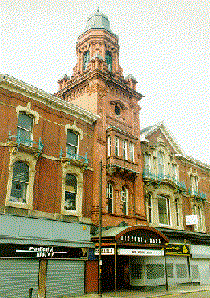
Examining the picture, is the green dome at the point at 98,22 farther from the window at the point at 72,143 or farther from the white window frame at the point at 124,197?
the white window frame at the point at 124,197

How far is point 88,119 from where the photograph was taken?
24500mm

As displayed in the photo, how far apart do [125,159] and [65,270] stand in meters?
10.6

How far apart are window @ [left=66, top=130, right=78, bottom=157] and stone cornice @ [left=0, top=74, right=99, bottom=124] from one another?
5.06ft

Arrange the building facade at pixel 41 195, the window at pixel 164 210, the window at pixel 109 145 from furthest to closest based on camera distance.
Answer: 1. the window at pixel 164 210
2. the window at pixel 109 145
3. the building facade at pixel 41 195

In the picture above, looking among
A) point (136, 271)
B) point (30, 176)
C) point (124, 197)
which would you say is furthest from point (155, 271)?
point (30, 176)

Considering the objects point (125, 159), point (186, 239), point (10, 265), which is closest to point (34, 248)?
point (10, 265)

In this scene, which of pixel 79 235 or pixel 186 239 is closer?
pixel 79 235

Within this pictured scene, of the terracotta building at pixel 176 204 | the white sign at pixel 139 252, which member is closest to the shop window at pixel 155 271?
the terracotta building at pixel 176 204

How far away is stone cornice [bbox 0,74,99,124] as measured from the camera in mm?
19422

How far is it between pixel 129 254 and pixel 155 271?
543 centimetres

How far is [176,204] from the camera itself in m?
30.6

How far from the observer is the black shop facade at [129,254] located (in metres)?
A: 19.8

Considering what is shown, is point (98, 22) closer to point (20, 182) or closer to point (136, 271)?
point (20, 182)

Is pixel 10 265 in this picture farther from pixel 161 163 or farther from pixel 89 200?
pixel 161 163
